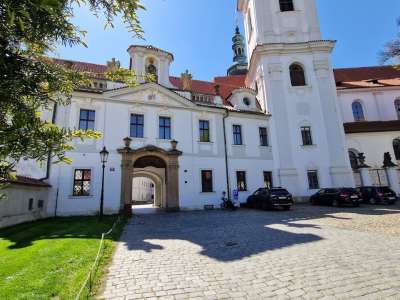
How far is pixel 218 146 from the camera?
22.6 m

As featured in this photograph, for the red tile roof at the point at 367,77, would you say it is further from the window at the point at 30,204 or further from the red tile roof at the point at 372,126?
the window at the point at 30,204

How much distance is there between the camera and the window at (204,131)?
22453mm

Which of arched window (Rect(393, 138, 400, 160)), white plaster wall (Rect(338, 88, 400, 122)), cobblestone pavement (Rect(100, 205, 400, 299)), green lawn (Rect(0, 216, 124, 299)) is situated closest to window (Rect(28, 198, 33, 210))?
green lawn (Rect(0, 216, 124, 299))

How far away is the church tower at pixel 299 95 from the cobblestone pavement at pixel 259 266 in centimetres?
1489

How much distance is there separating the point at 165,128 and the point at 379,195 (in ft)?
60.3

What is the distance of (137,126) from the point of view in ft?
66.5

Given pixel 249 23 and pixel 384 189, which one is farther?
pixel 249 23

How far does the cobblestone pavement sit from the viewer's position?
4.51 meters

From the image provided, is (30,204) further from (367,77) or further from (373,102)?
(367,77)

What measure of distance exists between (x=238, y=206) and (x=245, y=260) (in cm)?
1457

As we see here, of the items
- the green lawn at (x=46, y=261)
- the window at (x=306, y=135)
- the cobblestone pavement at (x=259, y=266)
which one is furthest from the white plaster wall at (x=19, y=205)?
the window at (x=306, y=135)

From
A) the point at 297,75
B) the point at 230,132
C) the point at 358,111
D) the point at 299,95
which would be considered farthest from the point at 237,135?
the point at 358,111

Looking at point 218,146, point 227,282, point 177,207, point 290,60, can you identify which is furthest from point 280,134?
point 227,282

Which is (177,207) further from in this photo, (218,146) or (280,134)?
(280,134)
